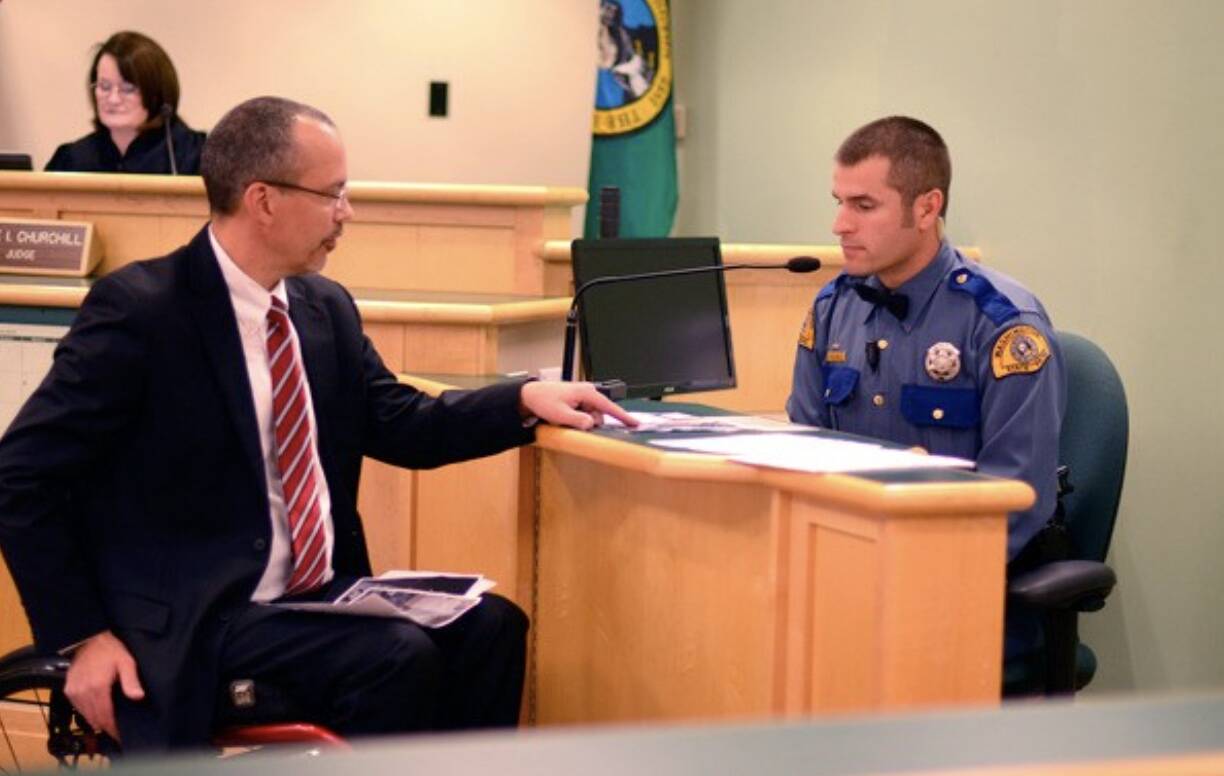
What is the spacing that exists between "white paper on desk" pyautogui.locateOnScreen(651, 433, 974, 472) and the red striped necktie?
484 mm

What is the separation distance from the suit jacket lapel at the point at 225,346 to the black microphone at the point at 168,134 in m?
2.25

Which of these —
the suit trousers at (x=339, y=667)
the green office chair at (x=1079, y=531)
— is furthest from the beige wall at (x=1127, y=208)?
the suit trousers at (x=339, y=667)

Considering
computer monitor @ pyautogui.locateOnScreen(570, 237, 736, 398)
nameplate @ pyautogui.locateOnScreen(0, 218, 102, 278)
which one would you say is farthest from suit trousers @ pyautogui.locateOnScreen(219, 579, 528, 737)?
nameplate @ pyautogui.locateOnScreen(0, 218, 102, 278)

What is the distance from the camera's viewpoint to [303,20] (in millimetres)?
6547

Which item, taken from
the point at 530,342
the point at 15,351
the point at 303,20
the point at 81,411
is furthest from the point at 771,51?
the point at 81,411

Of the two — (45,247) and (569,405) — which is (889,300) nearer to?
(569,405)

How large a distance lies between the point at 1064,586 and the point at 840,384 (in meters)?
0.58

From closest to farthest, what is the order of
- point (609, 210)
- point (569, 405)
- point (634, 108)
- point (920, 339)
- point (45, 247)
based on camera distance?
point (569, 405) → point (920, 339) → point (45, 247) → point (609, 210) → point (634, 108)

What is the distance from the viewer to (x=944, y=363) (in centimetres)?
278

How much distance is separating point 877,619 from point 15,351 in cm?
228

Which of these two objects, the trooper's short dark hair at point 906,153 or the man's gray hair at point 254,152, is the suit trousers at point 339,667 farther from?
the trooper's short dark hair at point 906,153

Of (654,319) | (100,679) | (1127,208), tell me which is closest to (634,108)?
(1127,208)

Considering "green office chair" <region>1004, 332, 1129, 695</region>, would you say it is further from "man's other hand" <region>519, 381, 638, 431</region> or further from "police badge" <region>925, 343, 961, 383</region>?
"man's other hand" <region>519, 381, 638, 431</region>

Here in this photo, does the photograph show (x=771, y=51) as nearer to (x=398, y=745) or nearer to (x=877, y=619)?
(x=877, y=619)
